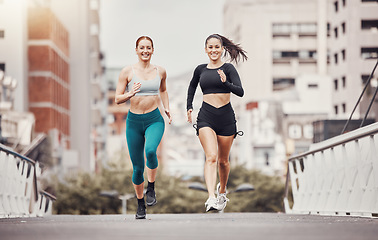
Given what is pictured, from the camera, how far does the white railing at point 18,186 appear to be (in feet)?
46.6

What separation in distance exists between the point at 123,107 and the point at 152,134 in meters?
161

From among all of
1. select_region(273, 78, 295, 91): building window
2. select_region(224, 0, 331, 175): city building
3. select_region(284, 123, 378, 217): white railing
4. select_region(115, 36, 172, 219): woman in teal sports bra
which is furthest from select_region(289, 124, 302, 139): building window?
select_region(115, 36, 172, 219): woman in teal sports bra

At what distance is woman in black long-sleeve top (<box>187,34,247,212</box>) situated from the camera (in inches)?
472

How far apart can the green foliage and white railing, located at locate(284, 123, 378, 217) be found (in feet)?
129

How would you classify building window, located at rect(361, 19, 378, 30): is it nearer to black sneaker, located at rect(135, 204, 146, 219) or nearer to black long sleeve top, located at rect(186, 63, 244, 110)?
black long sleeve top, located at rect(186, 63, 244, 110)

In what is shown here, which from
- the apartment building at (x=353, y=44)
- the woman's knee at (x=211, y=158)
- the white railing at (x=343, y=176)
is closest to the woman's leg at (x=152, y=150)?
the woman's knee at (x=211, y=158)

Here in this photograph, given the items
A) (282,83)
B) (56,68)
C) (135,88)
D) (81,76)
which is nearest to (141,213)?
(135,88)

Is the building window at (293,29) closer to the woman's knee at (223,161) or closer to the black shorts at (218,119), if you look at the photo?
the woman's knee at (223,161)

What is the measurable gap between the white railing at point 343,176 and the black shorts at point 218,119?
1.53 metres

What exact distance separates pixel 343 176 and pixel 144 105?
349 cm

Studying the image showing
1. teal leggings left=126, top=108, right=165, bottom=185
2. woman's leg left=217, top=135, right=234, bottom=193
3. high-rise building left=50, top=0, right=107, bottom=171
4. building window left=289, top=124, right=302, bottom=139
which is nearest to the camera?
teal leggings left=126, top=108, right=165, bottom=185

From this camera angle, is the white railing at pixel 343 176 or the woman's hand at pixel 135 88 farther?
the white railing at pixel 343 176

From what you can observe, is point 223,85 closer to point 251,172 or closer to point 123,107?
point 251,172

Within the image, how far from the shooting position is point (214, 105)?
478 inches
